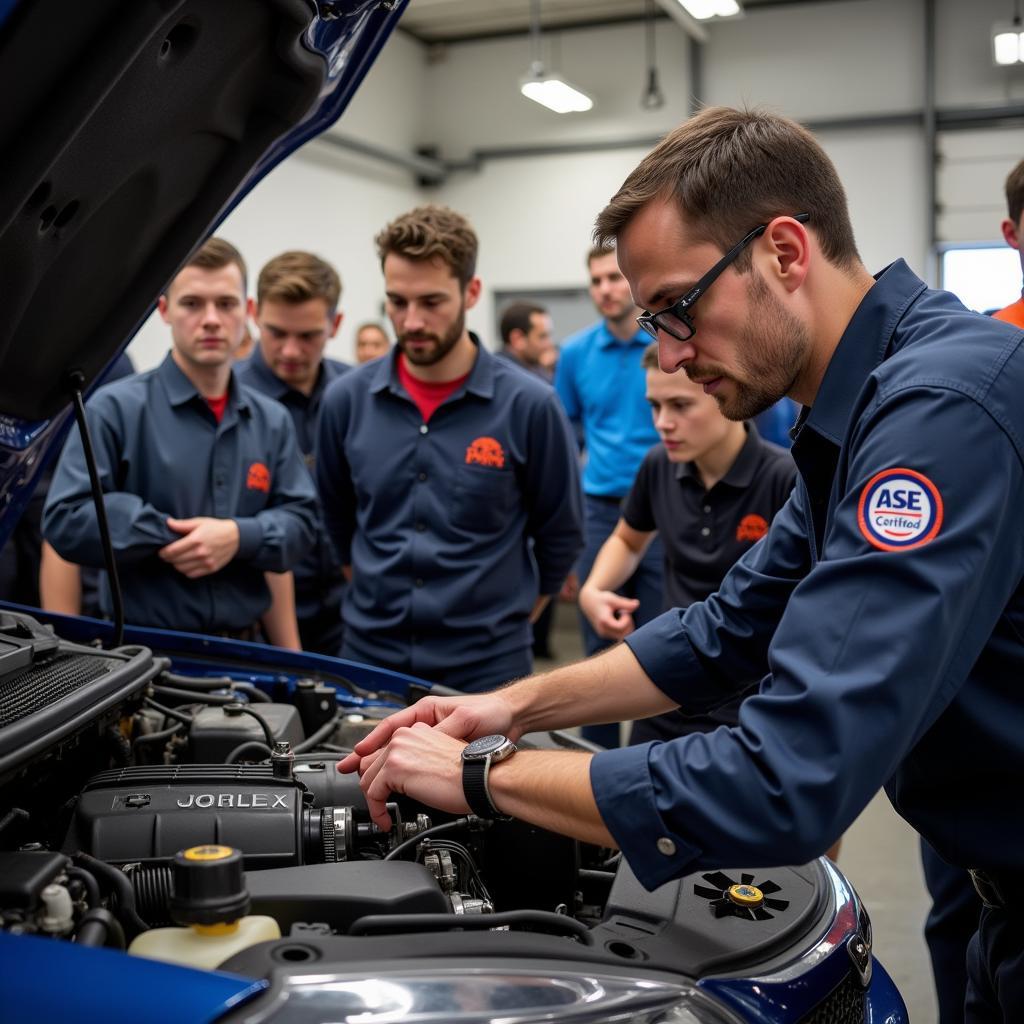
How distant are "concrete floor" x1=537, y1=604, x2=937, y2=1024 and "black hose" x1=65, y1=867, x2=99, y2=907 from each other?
86.0 inches

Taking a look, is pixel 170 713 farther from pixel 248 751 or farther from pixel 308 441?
pixel 308 441

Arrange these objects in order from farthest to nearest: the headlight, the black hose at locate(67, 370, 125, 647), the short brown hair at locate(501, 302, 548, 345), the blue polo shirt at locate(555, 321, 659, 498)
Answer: the short brown hair at locate(501, 302, 548, 345) → the blue polo shirt at locate(555, 321, 659, 498) → the black hose at locate(67, 370, 125, 647) → the headlight

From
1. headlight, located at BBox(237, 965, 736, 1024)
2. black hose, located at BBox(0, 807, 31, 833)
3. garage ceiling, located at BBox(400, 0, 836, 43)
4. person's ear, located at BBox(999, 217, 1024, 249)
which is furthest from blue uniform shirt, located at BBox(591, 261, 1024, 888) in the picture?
garage ceiling, located at BBox(400, 0, 836, 43)

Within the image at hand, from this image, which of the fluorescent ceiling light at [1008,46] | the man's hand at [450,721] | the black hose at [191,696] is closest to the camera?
the man's hand at [450,721]

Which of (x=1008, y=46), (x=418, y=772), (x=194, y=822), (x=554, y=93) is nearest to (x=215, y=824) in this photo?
(x=194, y=822)

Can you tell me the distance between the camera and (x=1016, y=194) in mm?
2723

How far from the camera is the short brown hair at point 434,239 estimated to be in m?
2.87

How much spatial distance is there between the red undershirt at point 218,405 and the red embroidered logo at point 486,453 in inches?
26.9

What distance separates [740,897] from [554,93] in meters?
9.10

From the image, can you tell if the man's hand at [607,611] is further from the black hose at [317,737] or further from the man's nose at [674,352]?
the man's nose at [674,352]

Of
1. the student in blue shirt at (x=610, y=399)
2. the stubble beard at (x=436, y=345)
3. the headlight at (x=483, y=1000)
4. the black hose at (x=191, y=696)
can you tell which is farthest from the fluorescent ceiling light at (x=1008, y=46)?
the headlight at (x=483, y=1000)

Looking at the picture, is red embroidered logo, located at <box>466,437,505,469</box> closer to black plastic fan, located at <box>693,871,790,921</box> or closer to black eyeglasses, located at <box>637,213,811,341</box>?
black eyeglasses, located at <box>637,213,811,341</box>

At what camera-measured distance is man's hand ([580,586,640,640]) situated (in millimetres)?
2906

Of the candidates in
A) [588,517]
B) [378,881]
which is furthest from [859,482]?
[588,517]
